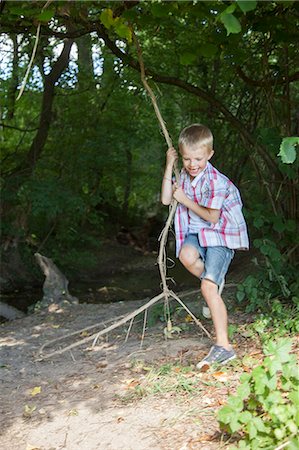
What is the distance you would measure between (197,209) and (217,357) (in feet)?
3.10

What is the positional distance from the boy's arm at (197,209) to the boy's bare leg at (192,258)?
24 cm

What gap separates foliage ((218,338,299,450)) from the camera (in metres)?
2.77

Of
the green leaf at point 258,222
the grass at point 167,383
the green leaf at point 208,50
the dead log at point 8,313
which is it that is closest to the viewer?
the grass at point 167,383

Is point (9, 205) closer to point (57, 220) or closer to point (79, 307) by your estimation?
point (57, 220)

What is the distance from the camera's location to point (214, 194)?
4.07 meters

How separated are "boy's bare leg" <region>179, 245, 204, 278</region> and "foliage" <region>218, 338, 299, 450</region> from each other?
4.15 ft

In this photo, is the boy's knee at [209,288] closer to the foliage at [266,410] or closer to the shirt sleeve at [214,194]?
the shirt sleeve at [214,194]

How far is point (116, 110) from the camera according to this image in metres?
11.6

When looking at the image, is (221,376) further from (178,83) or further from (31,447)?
(178,83)

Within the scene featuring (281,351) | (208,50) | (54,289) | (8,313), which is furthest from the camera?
(8,313)

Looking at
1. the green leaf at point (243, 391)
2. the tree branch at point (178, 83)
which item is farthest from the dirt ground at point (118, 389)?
the tree branch at point (178, 83)

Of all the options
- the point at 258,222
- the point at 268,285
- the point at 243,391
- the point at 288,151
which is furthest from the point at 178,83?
the point at 243,391

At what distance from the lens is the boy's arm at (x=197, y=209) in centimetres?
406

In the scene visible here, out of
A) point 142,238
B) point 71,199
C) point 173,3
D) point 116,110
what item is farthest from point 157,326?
point 142,238
